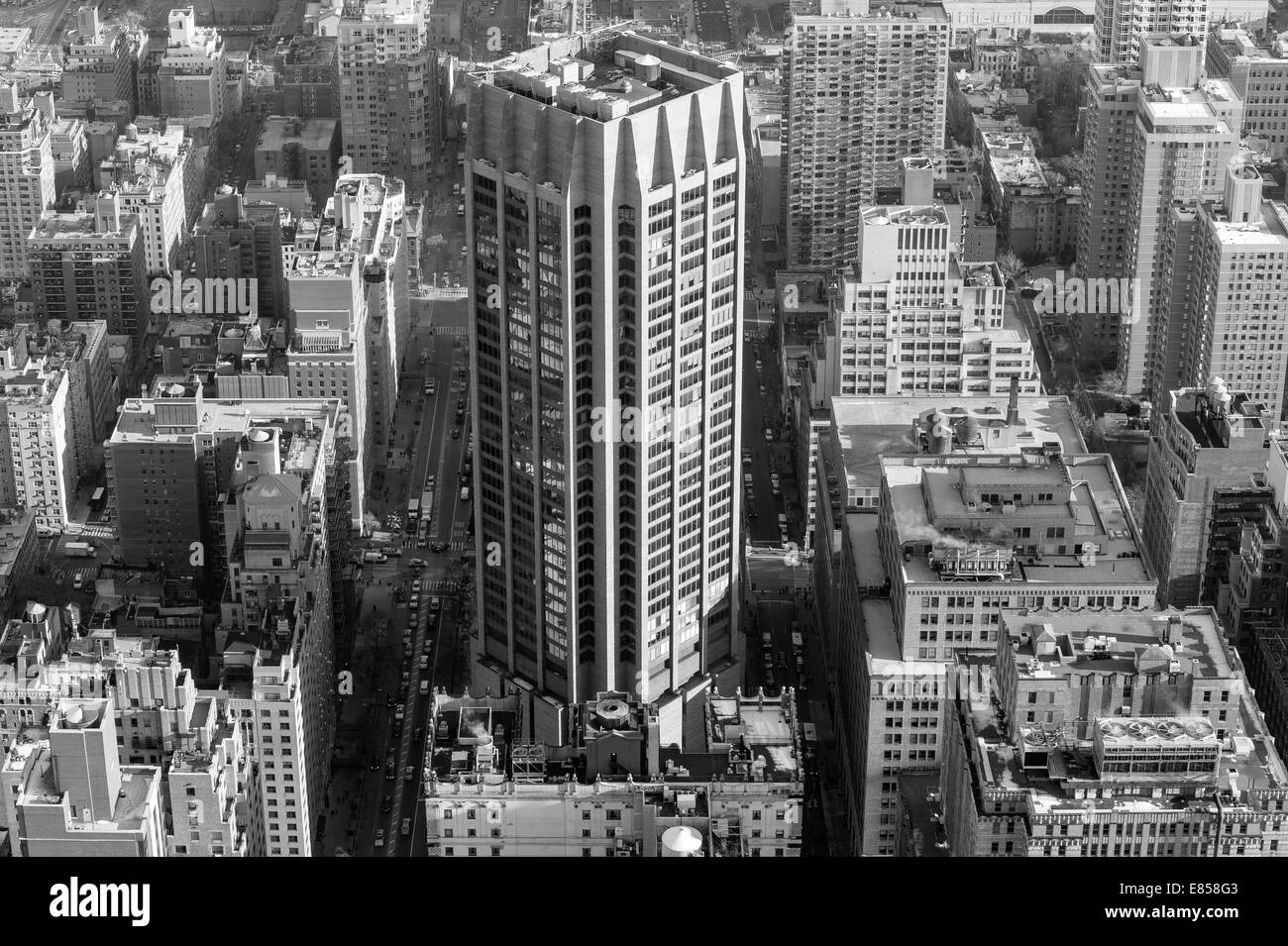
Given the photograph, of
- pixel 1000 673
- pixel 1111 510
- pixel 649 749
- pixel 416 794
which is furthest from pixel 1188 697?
pixel 416 794

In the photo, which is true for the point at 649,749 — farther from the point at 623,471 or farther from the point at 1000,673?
the point at 623,471

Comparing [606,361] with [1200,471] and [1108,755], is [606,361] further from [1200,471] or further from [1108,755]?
[1200,471]

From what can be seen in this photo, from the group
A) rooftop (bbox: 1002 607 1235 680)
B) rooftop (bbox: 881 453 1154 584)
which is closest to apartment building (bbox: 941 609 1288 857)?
rooftop (bbox: 1002 607 1235 680)

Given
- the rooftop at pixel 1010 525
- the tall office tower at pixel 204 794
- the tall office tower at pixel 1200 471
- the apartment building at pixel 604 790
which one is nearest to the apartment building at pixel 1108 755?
the apartment building at pixel 604 790

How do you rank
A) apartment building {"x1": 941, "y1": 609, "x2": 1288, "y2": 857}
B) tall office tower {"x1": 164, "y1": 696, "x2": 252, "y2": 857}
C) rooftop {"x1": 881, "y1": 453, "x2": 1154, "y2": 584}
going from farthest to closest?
rooftop {"x1": 881, "y1": 453, "x2": 1154, "y2": 584} → tall office tower {"x1": 164, "y1": 696, "x2": 252, "y2": 857} → apartment building {"x1": 941, "y1": 609, "x2": 1288, "y2": 857}

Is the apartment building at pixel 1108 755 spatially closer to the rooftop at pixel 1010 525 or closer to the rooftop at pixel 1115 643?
the rooftop at pixel 1115 643

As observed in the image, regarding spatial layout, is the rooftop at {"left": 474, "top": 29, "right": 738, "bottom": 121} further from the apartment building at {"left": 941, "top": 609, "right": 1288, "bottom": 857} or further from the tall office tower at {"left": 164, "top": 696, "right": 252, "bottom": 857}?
the tall office tower at {"left": 164, "top": 696, "right": 252, "bottom": 857}
